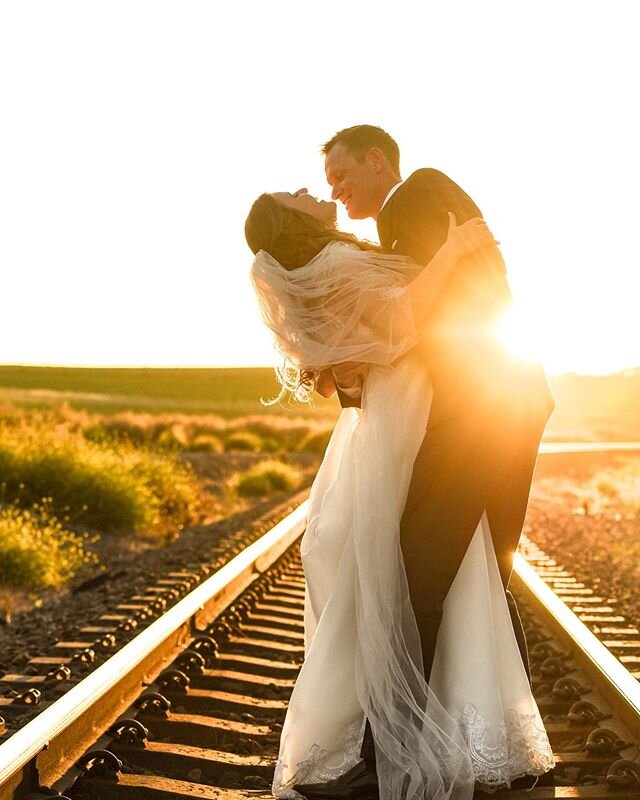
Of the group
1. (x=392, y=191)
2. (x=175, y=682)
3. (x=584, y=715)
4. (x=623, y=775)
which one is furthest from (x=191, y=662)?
(x=392, y=191)

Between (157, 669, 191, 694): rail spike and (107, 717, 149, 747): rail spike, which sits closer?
(107, 717, 149, 747): rail spike

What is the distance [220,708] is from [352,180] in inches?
88.2

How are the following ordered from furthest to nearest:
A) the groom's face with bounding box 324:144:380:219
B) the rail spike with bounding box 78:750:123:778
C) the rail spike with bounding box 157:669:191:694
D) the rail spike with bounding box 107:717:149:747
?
the rail spike with bounding box 157:669:191:694 < the rail spike with bounding box 107:717:149:747 < the rail spike with bounding box 78:750:123:778 < the groom's face with bounding box 324:144:380:219

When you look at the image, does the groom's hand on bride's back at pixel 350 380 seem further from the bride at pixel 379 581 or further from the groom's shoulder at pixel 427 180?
the groom's shoulder at pixel 427 180

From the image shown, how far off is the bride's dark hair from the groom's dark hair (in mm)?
252

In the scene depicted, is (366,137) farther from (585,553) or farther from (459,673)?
(585,553)

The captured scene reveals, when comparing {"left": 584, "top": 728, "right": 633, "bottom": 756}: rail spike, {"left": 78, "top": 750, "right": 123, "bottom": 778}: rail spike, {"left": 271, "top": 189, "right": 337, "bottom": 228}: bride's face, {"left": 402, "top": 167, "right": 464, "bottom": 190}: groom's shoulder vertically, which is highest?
{"left": 402, "top": 167, "right": 464, "bottom": 190}: groom's shoulder

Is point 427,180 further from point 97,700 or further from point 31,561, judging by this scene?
point 31,561

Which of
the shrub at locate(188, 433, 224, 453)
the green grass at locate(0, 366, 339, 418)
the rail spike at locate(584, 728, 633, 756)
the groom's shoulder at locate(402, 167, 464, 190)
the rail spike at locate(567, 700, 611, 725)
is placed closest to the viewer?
the groom's shoulder at locate(402, 167, 464, 190)

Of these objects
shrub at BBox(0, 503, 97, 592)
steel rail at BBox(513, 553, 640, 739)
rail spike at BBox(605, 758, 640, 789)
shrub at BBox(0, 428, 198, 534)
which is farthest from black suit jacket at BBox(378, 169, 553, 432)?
shrub at BBox(0, 428, 198, 534)

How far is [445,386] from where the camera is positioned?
11.6ft

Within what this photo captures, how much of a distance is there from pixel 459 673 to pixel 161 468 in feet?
40.9

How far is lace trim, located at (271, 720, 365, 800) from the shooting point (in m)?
3.53

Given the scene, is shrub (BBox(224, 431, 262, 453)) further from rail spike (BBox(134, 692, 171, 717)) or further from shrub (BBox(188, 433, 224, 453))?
rail spike (BBox(134, 692, 171, 717))
